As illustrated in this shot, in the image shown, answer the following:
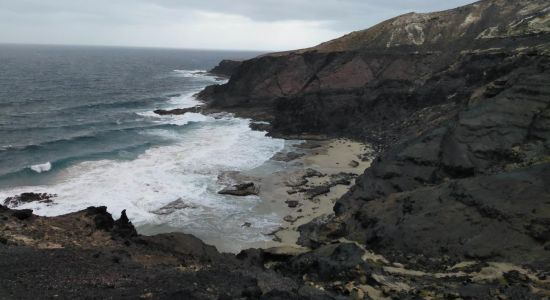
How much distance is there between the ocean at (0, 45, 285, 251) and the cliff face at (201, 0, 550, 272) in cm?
717

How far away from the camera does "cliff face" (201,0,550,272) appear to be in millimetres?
20125

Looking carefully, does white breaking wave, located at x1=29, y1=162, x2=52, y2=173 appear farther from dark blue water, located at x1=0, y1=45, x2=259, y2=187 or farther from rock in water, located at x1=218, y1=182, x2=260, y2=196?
rock in water, located at x1=218, y1=182, x2=260, y2=196

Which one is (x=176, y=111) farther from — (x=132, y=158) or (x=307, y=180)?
(x=307, y=180)

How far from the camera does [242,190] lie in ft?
122

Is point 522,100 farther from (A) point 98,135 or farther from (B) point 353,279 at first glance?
(A) point 98,135

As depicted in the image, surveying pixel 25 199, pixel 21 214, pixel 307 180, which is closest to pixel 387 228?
pixel 307 180

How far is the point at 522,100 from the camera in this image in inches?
1150

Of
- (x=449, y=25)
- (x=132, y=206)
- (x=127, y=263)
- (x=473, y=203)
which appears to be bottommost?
(x=132, y=206)

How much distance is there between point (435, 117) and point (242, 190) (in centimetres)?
2253

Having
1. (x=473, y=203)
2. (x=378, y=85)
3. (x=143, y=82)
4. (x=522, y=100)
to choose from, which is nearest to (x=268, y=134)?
(x=378, y=85)

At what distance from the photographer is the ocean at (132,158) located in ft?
110

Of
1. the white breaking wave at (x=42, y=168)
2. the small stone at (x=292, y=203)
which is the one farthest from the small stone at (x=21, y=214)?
the white breaking wave at (x=42, y=168)

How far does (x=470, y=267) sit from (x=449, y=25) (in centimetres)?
6245


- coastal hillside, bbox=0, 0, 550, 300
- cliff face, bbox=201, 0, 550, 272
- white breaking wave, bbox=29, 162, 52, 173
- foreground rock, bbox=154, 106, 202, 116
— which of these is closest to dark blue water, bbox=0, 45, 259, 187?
white breaking wave, bbox=29, 162, 52, 173
